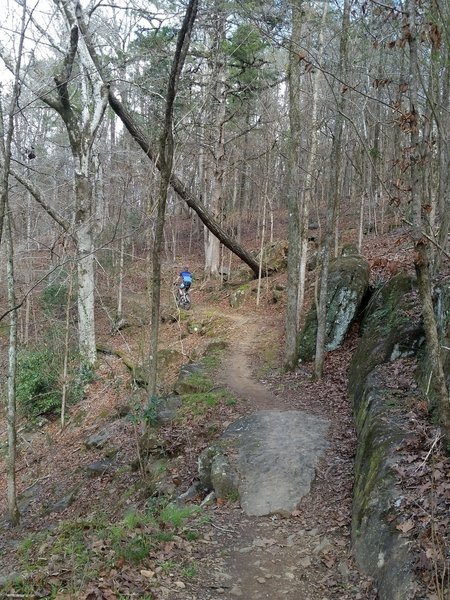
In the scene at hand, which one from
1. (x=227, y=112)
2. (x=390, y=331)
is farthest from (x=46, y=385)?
(x=227, y=112)

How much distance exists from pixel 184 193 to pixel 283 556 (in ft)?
31.0

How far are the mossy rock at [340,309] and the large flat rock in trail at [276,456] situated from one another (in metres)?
3.43

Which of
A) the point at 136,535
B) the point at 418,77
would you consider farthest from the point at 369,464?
the point at 418,77

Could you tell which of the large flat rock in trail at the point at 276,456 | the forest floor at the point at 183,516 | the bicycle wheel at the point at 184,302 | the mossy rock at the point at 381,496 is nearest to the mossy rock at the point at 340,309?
the forest floor at the point at 183,516

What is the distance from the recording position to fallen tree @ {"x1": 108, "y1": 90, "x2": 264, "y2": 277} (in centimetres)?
1205

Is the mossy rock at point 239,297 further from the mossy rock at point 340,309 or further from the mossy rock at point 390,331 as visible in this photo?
the mossy rock at point 390,331

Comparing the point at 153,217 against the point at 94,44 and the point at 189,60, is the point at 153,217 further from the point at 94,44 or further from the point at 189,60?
the point at 189,60

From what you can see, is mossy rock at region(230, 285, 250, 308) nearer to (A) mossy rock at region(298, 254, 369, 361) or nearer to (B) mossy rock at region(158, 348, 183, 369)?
(B) mossy rock at region(158, 348, 183, 369)

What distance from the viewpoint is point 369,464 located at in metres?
5.62

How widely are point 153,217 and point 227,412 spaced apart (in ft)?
13.4

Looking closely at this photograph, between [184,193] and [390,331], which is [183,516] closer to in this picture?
[390,331]

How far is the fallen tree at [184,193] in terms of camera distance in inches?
474

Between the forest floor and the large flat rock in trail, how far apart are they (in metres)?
0.16

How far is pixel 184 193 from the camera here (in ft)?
41.6
